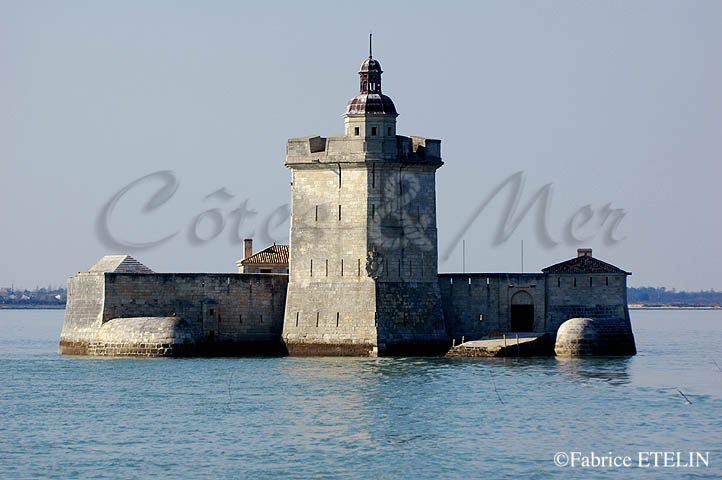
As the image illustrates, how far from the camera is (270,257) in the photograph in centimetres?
5538

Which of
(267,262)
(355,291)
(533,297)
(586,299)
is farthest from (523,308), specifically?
(267,262)

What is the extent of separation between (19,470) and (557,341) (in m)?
24.9

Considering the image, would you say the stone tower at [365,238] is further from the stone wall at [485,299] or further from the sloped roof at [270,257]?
the sloped roof at [270,257]

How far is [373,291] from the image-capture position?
45.7 metres

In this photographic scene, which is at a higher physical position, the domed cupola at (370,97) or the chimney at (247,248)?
the domed cupola at (370,97)

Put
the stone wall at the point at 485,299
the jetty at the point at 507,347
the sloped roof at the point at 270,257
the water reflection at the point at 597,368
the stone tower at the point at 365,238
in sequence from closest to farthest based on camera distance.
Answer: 1. the water reflection at the point at 597,368
2. the stone tower at the point at 365,238
3. the jetty at the point at 507,347
4. the stone wall at the point at 485,299
5. the sloped roof at the point at 270,257

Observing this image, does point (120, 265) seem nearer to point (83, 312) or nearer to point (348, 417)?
point (83, 312)

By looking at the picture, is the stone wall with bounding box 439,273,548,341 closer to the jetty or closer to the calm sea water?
the jetty

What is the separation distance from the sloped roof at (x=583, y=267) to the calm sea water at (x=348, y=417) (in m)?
3.89

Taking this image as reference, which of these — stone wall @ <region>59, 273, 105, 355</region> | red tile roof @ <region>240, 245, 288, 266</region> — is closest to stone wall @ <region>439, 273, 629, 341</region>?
red tile roof @ <region>240, 245, 288, 266</region>

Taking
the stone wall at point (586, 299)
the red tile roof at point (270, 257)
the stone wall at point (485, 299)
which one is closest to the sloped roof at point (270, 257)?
the red tile roof at point (270, 257)

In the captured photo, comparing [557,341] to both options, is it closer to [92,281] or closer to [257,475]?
[92,281]

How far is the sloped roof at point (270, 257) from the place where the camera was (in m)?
55.1

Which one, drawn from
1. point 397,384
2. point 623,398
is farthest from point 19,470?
point 623,398
